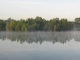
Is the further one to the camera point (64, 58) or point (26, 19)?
point (26, 19)

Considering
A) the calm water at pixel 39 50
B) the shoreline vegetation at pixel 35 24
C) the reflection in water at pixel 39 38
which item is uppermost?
the shoreline vegetation at pixel 35 24

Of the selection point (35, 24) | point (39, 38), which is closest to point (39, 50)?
point (39, 38)

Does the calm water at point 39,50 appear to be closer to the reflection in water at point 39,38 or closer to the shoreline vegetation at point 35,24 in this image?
Answer: the reflection in water at point 39,38

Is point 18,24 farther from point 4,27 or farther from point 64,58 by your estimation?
point 64,58

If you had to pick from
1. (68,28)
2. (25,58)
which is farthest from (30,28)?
(25,58)

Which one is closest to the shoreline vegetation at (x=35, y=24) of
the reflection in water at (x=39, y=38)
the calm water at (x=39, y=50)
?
the reflection in water at (x=39, y=38)

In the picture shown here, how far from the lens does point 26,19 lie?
16172 mm

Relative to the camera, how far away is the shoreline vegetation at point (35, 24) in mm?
15352

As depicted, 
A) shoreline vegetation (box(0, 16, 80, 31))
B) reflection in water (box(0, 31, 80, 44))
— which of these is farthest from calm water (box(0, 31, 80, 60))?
shoreline vegetation (box(0, 16, 80, 31))

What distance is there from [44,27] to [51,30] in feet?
2.50

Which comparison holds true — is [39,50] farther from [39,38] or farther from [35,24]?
[35,24]

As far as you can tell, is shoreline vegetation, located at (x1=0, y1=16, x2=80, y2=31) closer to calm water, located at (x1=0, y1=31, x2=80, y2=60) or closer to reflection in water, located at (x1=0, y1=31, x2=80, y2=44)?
reflection in water, located at (x1=0, y1=31, x2=80, y2=44)

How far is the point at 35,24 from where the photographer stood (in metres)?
15.3

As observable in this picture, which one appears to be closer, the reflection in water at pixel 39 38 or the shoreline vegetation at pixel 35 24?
the reflection in water at pixel 39 38
